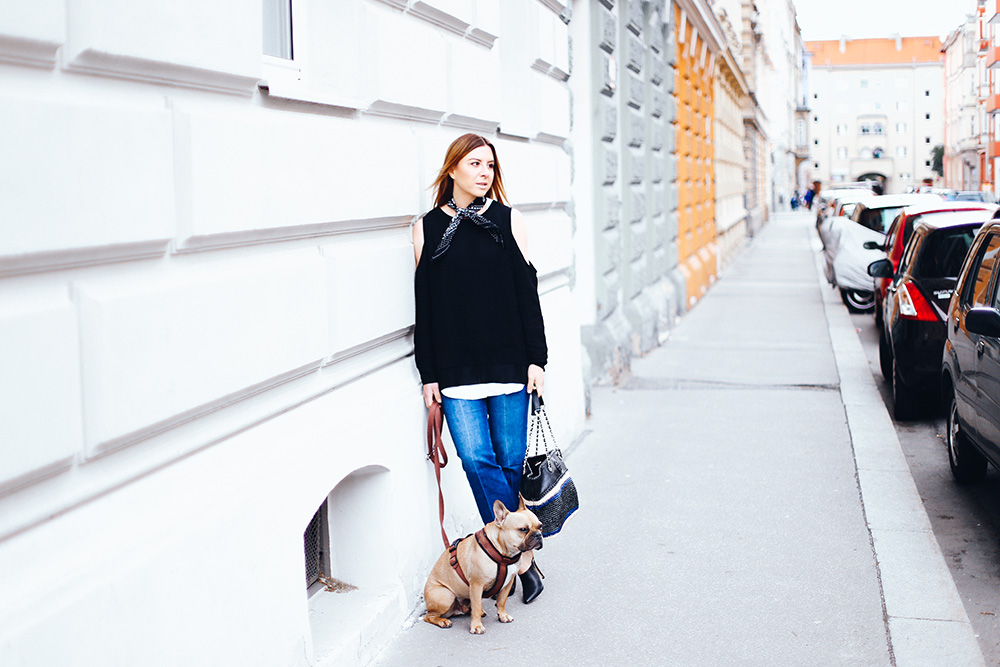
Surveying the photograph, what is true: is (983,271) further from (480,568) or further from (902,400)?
(480,568)

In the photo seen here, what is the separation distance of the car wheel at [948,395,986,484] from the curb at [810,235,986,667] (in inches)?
11.6

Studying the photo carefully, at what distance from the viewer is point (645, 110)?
13.1 m

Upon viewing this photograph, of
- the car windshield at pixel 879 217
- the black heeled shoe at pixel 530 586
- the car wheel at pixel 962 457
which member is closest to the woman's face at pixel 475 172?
the black heeled shoe at pixel 530 586

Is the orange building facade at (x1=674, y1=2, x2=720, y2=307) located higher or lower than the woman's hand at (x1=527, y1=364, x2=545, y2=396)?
higher

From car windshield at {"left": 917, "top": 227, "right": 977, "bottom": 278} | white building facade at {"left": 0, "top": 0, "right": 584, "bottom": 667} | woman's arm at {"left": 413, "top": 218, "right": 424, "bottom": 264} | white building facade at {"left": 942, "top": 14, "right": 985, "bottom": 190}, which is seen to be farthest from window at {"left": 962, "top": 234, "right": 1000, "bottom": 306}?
white building facade at {"left": 942, "top": 14, "right": 985, "bottom": 190}

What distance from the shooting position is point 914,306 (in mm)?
8477

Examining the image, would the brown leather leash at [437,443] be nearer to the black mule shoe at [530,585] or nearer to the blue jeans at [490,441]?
the blue jeans at [490,441]

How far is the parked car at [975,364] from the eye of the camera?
5.54m

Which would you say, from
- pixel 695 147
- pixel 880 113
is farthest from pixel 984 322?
pixel 880 113

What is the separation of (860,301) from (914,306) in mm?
8780

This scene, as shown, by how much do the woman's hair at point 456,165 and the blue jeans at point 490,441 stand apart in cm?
82

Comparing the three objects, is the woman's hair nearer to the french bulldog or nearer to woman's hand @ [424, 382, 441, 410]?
woman's hand @ [424, 382, 441, 410]

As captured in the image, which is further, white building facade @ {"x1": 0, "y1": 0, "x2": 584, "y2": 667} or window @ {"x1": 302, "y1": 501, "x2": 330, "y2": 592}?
window @ {"x1": 302, "y1": 501, "x2": 330, "y2": 592}

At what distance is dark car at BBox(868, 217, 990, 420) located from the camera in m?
8.35
